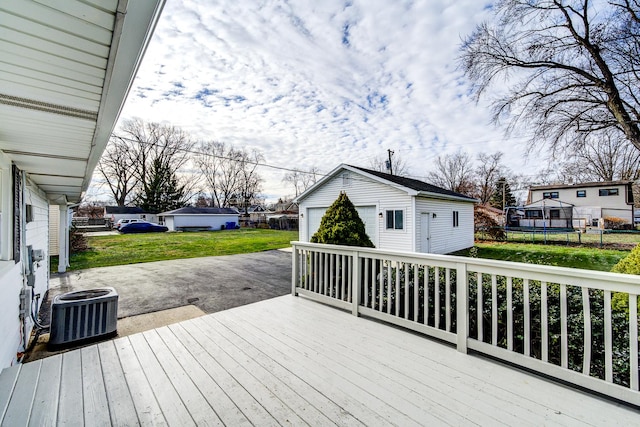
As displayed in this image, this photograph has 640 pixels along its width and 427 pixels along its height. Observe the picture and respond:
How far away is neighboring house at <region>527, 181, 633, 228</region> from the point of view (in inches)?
842

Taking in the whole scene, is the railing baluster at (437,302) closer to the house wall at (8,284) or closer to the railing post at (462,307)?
the railing post at (462,307)

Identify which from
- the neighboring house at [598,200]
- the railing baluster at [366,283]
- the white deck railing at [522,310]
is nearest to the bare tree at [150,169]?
the railing baluster at [366,283]

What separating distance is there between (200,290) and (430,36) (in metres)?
7.25

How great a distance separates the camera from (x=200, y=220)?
27.3 metres

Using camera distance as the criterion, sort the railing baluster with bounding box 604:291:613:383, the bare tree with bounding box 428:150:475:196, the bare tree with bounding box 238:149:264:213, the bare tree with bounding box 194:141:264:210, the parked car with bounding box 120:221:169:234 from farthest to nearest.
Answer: the bare tree with bounding box 238:149:264:213 → the bare tree with bounding box 194:141:264:210 → the bare tree with bounding box 428:150:475:196 → the parked car with bounding box 120:221:169:234 → the railing baluster with bounding box 604:291:613:383

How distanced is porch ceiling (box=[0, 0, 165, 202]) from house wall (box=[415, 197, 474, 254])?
9.15 metres

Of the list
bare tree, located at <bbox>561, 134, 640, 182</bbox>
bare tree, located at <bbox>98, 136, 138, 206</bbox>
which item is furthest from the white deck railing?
bare tree, located at <bbox>98, 136, 138, 206</bbox>

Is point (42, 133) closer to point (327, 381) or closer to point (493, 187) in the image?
point (327, 381)

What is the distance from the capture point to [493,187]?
107ft

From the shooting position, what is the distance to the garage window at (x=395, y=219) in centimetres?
980

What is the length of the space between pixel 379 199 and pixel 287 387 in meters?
8.84

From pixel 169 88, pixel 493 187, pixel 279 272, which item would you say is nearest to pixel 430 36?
pixel 279 272

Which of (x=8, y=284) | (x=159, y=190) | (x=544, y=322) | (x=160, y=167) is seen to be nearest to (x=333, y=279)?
(x=544, y=322)

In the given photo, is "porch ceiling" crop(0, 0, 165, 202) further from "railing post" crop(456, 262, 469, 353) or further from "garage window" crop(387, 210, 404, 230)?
"garage window" crop(387, 210, 404, 230)
